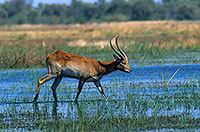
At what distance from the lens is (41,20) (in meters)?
92.9

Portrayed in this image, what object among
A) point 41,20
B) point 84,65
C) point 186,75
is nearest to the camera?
point 84,65

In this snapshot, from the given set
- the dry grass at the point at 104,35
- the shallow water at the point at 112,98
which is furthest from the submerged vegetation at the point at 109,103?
the dry grass at the point at 104,35

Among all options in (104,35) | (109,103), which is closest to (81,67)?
(109,103)

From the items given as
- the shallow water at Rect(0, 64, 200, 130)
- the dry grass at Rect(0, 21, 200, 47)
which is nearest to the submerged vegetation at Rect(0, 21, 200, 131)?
the shallow water at Rect(0, 64, 200, 130)

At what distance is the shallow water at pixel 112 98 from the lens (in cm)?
891

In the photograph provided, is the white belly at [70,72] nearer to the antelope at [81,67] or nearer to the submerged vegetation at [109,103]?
the antelope at [81,67]

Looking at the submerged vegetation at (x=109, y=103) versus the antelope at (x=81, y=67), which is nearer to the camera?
the submerged vegetation at (x=109, y=103)

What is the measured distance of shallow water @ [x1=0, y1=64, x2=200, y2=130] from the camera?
29.2 ft

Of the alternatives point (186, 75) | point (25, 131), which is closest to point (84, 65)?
point (25, 131)

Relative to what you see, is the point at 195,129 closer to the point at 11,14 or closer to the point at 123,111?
the point at 123,111

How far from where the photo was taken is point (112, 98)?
10.6m

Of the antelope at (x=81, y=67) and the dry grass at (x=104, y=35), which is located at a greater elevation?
the dry grass at (x=104, y=35)

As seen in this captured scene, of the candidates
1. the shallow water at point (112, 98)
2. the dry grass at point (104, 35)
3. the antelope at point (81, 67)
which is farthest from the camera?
the dry grass at point (104, 35)

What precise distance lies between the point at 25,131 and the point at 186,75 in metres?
7.96
